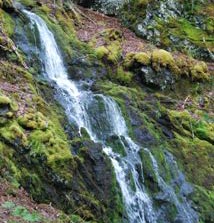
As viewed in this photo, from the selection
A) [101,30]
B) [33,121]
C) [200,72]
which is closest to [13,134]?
[33,121]

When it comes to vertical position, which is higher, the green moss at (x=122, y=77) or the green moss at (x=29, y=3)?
the green moss at (x=29, y=3)

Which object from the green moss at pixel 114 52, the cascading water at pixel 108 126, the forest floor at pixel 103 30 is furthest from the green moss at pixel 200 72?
the cascading water at pixel 108 126

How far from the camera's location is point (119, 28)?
18.9m

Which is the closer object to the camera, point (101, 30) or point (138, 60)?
point (138, 60)

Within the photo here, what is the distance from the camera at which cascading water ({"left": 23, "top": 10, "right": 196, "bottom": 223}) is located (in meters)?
10.1

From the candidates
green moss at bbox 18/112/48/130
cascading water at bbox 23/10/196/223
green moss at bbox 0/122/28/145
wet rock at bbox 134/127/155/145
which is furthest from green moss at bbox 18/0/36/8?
green moss at bbox 0/122/28/145

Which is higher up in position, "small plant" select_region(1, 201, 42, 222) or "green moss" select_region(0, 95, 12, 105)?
"green moss" select_region(0, 95, 12, 105)

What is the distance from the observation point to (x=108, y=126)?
11828mm

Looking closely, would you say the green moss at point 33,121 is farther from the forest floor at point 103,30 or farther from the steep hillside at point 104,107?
the forest floor at point 103,30

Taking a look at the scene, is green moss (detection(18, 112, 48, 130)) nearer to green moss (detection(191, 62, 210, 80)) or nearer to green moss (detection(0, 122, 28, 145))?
green moss (detection(0, 122, 28, 145))

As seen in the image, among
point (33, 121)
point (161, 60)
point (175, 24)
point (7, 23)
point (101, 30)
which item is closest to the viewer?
point (33, 121)

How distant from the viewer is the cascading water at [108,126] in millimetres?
10102

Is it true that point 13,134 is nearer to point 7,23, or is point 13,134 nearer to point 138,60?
point 7,23

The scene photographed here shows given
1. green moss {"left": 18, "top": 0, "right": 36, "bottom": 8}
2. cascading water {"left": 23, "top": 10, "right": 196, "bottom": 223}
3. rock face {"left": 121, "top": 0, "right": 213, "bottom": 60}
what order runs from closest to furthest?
cascading water {"left": 23, "top": 10, "right": 196, "bottom": 223}
green moss {"left": 18, "top": 0, "right": 36, "bottom": 8}
rock face {"left": 121, "top": 0, "right": 213, "bottom": 60}
